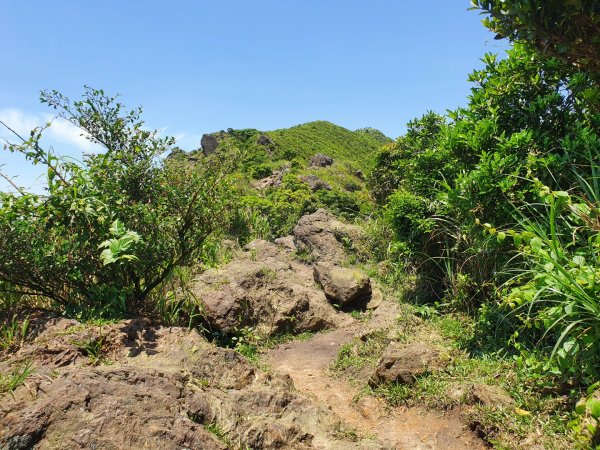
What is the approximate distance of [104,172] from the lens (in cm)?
480

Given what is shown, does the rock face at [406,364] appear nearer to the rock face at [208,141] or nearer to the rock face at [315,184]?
the rock face at [315,184]

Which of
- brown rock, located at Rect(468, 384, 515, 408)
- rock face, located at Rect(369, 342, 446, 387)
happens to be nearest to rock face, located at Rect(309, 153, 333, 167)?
rock face, located at Rect(369, 342, 446, 387)

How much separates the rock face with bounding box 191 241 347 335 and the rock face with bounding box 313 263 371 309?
0.19 m

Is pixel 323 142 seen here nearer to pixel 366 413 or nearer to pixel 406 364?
pixel 406 364

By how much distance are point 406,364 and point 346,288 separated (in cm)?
305

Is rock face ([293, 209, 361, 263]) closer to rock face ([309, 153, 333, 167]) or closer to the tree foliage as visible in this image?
the tree foliage

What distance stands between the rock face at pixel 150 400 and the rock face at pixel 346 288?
3.20 meters

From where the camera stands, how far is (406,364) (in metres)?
4.42

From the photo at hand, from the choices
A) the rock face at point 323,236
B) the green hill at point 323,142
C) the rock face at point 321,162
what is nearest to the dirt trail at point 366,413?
the rock face at point 323,236

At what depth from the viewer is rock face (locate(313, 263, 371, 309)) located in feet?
24.4

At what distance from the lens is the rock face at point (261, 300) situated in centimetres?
598

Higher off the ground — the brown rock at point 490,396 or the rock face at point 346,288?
the rock face at point 346,288

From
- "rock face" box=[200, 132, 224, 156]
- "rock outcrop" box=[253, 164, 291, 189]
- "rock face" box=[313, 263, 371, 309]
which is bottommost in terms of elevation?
"rock face" box=[313, 263, 371, 309]

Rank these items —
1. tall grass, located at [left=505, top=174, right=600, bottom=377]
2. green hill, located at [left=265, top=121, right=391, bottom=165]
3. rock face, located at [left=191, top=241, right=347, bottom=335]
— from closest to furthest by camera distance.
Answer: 1. tall grass, located at [left=505, top=174, right=600, bottom=377]
2. rock face, located at [left=191, top=241, right=347, bottom=335]
3. green hill, located at [left=265, top=121, right=391, bottom=165]
